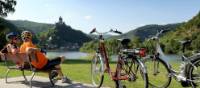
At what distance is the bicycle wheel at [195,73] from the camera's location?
8091mm

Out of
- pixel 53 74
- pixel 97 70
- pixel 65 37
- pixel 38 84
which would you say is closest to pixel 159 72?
pixel 97 70

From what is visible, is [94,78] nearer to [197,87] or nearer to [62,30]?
[197,87]

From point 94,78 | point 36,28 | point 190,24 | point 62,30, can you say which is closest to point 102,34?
point 94,78

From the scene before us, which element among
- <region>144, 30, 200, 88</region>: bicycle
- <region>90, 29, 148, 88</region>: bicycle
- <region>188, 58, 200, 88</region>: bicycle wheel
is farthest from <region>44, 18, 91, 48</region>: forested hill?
<region>188, 58, 200, 88</region>: bicycle wheel

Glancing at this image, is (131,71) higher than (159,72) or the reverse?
higher

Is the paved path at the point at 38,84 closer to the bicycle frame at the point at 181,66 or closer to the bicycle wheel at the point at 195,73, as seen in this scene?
the bicycle frame at the point at 181,66

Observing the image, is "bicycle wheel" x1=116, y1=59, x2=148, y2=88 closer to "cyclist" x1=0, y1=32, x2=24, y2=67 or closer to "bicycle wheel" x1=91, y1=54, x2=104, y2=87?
"bicycle wheel" x1=91, y1=54, x2=104, y2=87

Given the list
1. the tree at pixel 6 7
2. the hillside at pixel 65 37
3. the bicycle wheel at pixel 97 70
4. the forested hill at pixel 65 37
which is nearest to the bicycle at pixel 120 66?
→ the bicycle wheel at pixel 97 70

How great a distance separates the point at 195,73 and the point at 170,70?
0.96 metres

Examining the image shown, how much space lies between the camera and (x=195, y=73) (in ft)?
27.0

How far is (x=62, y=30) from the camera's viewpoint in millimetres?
136000

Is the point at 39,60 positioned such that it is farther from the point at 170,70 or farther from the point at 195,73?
the point at 195,73

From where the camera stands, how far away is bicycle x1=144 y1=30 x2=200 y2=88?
27.0 ft

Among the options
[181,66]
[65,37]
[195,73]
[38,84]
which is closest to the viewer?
[195,73]
